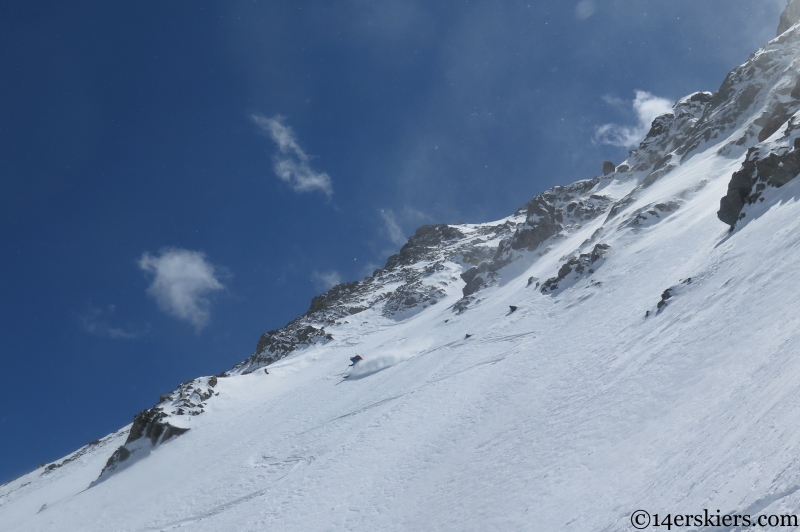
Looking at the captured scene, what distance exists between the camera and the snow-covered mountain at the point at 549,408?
36.0 ft

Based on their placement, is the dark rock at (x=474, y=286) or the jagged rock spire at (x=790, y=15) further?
the jagged rock spire at (x=790, y=15)

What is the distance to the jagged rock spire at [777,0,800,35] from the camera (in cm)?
7788

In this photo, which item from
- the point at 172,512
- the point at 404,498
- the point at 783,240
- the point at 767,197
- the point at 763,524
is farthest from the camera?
the point at 767,197

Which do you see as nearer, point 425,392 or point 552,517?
point 552,517

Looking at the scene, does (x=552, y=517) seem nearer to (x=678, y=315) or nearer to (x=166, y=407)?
(x=678, y=315)

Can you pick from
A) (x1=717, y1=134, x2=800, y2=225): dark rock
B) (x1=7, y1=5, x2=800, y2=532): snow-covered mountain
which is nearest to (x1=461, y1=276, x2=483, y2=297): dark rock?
(x1=7, y1=5, x2=800, y2=532): snow-covered mountain

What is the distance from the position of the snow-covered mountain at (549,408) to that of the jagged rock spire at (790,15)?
34023mm

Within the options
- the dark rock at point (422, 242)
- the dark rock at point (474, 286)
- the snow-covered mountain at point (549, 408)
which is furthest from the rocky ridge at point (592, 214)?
the dark rock at point (422, 242)

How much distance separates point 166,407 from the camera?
40.4 metres

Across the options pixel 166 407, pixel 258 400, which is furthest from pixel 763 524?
pixel 166 407

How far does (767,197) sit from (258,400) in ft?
123

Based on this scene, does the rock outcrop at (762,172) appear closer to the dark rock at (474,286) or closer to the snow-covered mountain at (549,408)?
the snow-covered mountain at (549,408)

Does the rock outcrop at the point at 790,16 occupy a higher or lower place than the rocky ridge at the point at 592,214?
higher

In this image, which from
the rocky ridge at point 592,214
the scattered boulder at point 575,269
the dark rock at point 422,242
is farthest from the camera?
the dark rock at point 422,242
